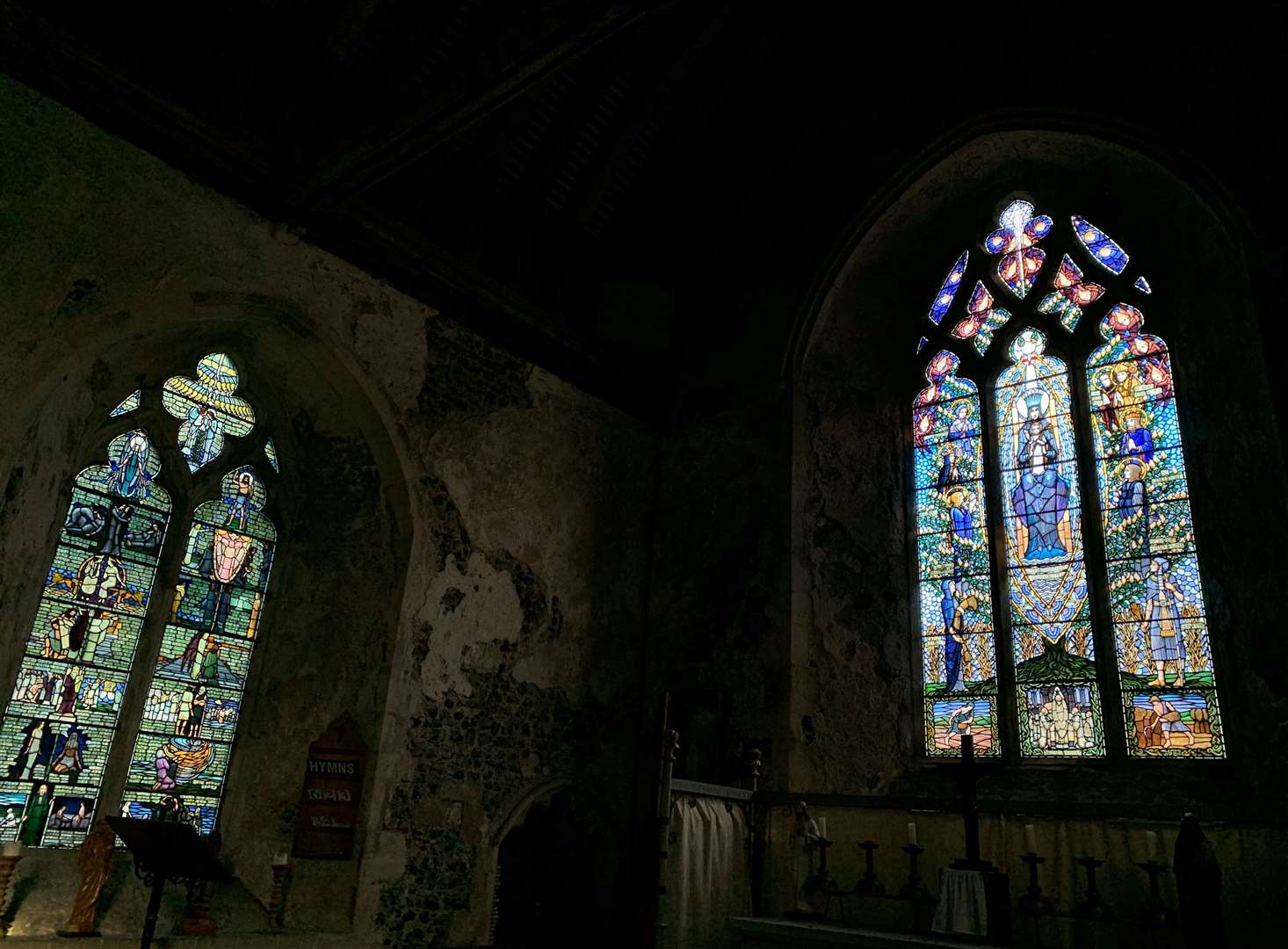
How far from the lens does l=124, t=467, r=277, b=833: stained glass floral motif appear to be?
512cm

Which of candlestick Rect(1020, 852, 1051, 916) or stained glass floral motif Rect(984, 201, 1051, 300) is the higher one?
stained glass floral motif Rect(984, 201, 1051, 300)

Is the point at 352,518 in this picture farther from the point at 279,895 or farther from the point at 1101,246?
the point at 1101,246

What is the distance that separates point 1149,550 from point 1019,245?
95.1 inches

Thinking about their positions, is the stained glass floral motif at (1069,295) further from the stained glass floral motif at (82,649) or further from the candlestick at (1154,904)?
the stained glass floral motif at (82,649)

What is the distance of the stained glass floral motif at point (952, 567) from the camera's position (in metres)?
6.04

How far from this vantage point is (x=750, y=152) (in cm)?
771

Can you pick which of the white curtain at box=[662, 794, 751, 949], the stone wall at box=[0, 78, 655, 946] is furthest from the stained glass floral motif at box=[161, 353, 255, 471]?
the white curtain at box=[662, 794, 751, 949]

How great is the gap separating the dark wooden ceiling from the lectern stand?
3.17 metres

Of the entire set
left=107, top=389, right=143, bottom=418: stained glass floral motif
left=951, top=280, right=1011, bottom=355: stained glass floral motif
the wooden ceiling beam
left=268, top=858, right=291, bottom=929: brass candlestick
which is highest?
left=951, top=280, right=1011, bottom=355: stained glass floral motif

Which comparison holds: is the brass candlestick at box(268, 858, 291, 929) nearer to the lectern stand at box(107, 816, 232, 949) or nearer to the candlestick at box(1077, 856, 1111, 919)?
the lectern stand at box(107, 816, 232, 949)

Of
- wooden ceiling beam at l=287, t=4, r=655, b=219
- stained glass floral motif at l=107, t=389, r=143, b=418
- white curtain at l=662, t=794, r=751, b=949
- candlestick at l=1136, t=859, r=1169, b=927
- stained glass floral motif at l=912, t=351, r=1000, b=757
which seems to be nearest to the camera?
candlestick at l=1136, t=859, r=1169, b=927

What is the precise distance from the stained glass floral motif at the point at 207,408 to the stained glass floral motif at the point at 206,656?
0.72ft

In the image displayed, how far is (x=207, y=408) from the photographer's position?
5676 millimetres

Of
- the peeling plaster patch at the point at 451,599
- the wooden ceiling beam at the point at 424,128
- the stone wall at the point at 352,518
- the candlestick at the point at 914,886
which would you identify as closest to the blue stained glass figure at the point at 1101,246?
the stone wall at the point at 352,518
